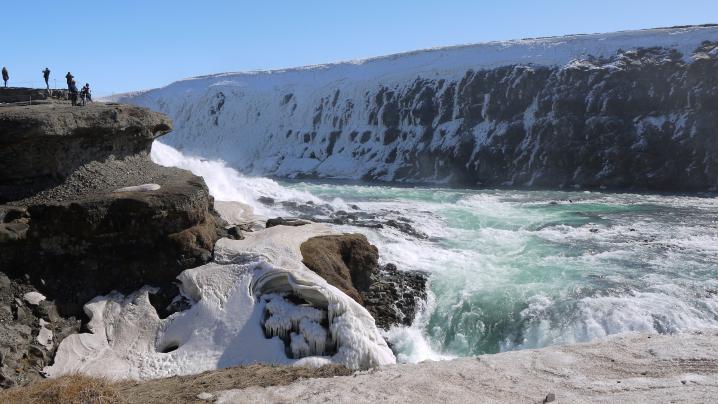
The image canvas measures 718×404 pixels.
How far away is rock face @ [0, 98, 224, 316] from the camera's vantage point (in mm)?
10742

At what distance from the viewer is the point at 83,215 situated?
11078 millimetres

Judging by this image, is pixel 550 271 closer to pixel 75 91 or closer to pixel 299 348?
pixel 299 348

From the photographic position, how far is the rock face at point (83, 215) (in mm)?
10742

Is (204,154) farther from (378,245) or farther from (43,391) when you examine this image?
(43,391)

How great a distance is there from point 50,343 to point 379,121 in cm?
4305

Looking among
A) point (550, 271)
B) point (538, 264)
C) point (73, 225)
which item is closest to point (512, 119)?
point (538, 264)

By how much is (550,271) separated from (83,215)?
1089 cm

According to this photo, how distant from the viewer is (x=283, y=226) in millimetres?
15000

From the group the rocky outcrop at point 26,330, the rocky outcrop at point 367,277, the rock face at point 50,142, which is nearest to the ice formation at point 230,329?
the rocky outcrop at point 26,330

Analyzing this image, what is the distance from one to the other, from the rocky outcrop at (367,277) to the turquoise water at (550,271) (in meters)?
0.42

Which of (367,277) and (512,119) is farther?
(512,119)

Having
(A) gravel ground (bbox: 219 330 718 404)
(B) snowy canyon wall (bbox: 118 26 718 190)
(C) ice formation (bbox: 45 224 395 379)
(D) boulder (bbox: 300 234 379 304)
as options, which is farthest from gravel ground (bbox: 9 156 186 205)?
(B) snowy canyon wall (bbox: 118 26 718 190)

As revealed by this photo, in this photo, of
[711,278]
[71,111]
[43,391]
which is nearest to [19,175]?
[71,111]

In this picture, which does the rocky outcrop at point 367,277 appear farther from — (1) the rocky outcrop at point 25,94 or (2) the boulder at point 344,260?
(1) the rocky outcrop at point 25,94
